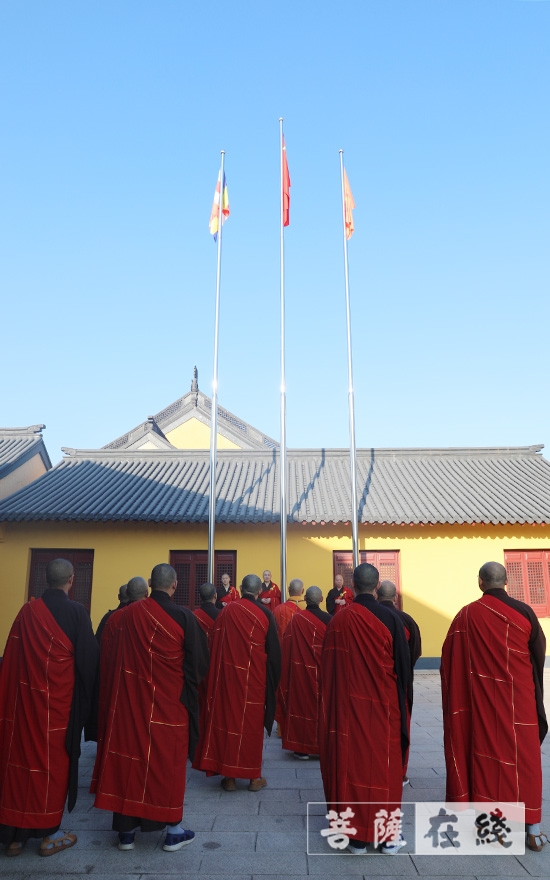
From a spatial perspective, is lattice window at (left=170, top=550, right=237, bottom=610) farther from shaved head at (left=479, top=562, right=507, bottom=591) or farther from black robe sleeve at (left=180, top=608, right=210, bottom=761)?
shaved head at (left=479, top=562, right=507, bottom=591)

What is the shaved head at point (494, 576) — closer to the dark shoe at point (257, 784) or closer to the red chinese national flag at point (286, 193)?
the dark shoe at point (257, 784)

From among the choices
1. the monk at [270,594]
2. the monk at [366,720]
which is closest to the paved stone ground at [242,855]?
the monk at [366,720]

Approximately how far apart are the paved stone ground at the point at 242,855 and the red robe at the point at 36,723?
299 millimetres

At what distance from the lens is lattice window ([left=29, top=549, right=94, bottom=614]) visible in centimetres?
1222

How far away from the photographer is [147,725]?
3848 millimetres

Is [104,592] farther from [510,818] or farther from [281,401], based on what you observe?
[510,818]

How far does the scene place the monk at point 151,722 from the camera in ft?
12.4

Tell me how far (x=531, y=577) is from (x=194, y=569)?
6576mm

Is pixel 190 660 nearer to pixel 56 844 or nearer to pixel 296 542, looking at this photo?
pixel 56 844

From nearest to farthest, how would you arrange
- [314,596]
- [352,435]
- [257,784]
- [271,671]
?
[257,784]
[271,671]
[314,596]
[352,435]

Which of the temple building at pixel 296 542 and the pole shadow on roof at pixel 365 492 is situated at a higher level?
the pole shadow on roof at pixel 365 492

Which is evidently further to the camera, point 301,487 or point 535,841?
point 301,487

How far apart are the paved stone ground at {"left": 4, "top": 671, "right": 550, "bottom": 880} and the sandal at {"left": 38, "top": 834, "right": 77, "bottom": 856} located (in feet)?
0.16

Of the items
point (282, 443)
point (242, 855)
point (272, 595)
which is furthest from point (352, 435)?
point (242, 855)
